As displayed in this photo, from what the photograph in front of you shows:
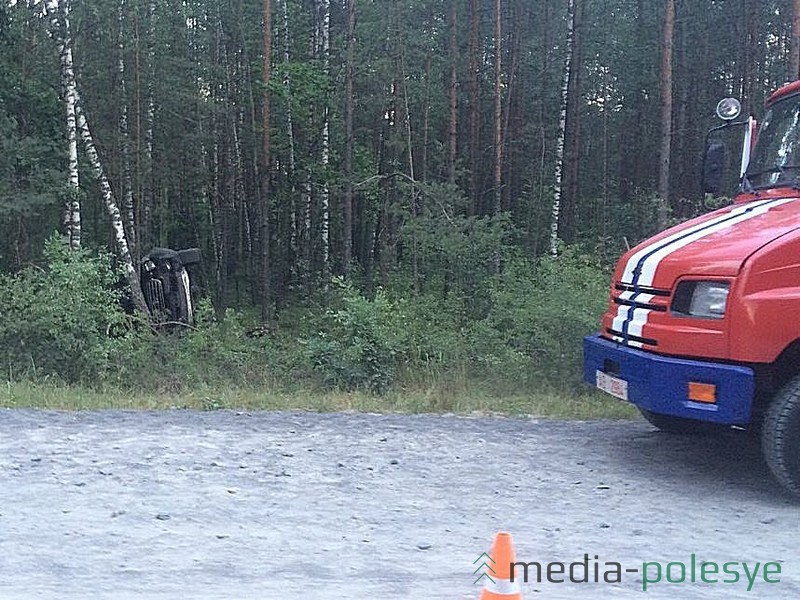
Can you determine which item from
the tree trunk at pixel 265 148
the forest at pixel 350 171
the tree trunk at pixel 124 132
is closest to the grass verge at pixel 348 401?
the forest at pixel 350 171

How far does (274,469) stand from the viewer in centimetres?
646

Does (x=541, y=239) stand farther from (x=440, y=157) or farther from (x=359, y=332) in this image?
(x=359, y=332)

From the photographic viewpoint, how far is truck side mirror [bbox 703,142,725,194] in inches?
320

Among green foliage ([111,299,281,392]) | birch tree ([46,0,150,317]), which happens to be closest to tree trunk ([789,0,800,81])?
green foliage ([111,299,281,392])

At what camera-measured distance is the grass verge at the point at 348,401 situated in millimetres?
9078

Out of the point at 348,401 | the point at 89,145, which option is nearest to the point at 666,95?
the point at 89,145

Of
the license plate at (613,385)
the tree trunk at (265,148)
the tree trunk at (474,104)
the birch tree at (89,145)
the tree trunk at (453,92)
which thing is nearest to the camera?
the license plate at (613,385)

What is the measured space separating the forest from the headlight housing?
4484mm

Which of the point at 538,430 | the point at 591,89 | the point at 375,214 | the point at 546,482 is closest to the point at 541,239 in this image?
the point at 375,214

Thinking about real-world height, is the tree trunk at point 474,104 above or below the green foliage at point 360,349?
above

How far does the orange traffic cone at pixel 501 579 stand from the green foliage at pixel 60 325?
918cm

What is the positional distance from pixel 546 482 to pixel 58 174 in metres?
14.7

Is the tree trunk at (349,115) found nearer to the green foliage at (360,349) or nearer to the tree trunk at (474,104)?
the tree trunk at (474,104)

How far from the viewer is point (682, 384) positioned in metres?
5.95
